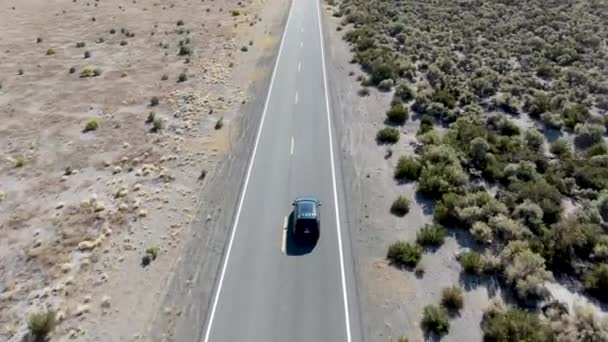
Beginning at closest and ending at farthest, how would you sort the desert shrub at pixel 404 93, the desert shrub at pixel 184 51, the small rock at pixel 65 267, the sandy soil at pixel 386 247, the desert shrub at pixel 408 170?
the sandy soil at pixel 386 247, the small rock at pixel 65 267, the desert shrub at pixel 408 170, the desert shrub at pixel 404 93, the desert shrub at pixel 184 51

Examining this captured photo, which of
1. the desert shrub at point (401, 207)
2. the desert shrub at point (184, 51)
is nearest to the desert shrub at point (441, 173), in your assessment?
the desert shrub at point (401, 207)

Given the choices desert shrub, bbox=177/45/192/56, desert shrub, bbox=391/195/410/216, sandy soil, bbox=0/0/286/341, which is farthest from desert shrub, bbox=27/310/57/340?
desert shrub, bbox=177/45/192/56

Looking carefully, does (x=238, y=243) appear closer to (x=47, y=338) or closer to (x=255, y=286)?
(x=255, y=286)

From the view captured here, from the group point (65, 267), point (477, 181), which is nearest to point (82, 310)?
point (65, 267)

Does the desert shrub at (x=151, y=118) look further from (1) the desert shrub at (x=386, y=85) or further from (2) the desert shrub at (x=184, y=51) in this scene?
(1) the desert shrub at (x=386, y=85)

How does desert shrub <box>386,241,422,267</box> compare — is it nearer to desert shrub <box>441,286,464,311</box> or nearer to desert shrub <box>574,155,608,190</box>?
desert shrub <box>441,286,464,311</box>

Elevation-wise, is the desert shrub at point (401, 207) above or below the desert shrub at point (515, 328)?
below

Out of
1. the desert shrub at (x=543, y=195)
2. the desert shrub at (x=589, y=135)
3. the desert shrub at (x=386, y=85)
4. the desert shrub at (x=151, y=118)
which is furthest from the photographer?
the desert shrub at (x=386, y=85)
